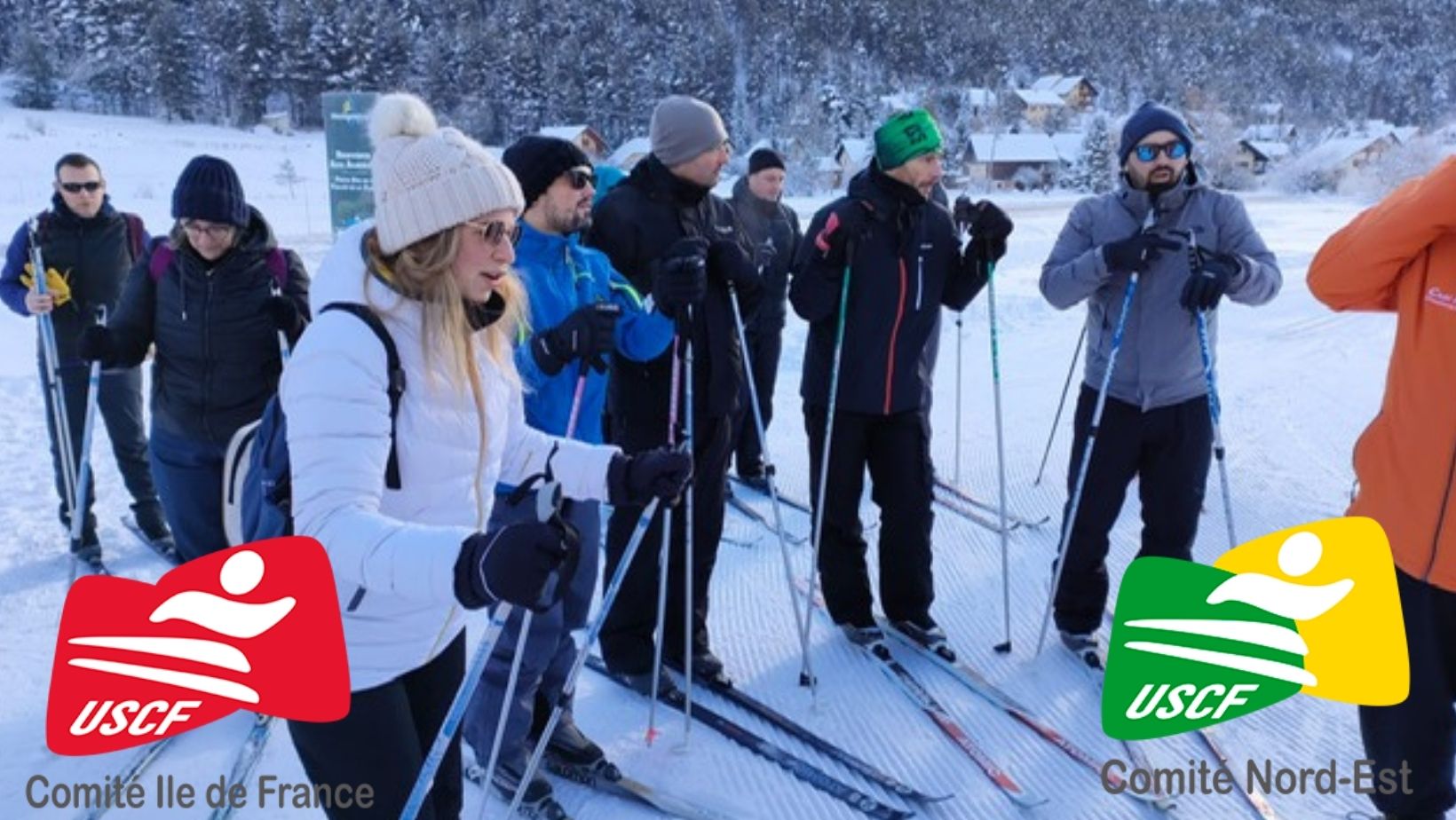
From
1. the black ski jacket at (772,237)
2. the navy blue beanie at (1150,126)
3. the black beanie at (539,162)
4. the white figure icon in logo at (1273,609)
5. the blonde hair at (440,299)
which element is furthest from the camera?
the black ski jacket at (772,237)

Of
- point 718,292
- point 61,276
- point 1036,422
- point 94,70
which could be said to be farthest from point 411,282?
point 94,70

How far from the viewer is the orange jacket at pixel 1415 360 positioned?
2.16 metres

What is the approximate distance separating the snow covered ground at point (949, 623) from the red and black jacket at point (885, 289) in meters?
1.05

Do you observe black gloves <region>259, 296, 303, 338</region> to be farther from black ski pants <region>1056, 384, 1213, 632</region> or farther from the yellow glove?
black ski pants <region>1056, 384, 1213, 632</region>

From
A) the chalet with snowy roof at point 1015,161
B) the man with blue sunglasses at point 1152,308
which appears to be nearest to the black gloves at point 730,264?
the man with blue sunglasses at point 1152,308

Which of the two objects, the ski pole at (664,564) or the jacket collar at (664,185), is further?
the jacket collar at (664,185)

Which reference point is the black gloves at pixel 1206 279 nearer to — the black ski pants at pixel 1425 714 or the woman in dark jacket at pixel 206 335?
the black ski pants at pixel 1425 714

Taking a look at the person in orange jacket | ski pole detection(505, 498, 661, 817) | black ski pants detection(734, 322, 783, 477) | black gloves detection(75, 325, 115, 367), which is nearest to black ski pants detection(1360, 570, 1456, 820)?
the person in orange jacket

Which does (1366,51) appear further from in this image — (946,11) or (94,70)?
(94,70)

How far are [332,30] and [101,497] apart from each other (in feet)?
187

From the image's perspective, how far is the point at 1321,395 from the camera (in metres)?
7.49

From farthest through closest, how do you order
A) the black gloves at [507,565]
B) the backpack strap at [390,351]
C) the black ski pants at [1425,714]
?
1. the black ski pants at [1425,714]
2. the backpack strap at [390,351]
3. the black gloves at [507,565]

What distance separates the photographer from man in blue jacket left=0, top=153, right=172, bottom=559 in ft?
14.3

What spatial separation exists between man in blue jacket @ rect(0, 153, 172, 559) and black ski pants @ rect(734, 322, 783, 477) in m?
3.06
